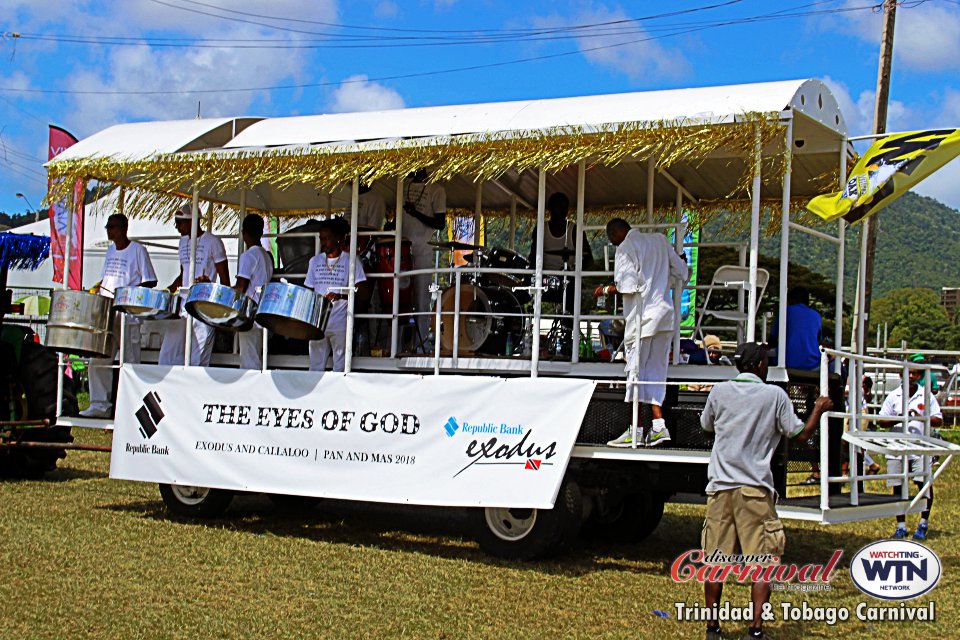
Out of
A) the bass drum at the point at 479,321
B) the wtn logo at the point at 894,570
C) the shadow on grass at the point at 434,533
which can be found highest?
the bass drum at the point at 479,321

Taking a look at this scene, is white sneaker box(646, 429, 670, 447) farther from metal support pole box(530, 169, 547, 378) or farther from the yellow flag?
the yellow flag

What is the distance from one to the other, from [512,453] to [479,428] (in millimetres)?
344

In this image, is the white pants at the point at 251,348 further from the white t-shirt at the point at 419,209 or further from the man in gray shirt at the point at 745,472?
the man in gray shirt at the point at 745,472

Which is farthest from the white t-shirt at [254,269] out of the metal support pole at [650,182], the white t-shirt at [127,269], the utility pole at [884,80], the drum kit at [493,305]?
the utility pole at [884,80]

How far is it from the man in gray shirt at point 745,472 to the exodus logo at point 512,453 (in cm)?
195

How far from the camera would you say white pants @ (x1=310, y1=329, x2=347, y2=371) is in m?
9.95

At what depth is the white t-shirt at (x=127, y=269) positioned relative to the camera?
10.8m

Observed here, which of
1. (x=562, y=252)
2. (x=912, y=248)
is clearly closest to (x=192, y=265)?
(x=562, y=252)

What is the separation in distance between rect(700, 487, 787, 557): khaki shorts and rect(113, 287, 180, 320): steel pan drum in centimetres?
553

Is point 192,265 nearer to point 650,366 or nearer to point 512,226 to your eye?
point 512,226

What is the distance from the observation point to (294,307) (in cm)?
937

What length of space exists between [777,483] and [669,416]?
0.98m

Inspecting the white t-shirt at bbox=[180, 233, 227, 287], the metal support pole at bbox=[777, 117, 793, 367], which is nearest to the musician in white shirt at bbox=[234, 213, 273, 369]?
the white t-shirt at bbox=[180, 233, 227, 287]

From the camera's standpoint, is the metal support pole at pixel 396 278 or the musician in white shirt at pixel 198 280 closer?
the metal support pole at pixel 396 278
